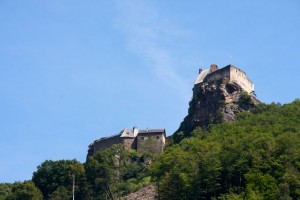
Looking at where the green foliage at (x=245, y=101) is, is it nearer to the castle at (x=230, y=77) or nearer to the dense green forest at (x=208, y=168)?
the dense green forest at (x=208, y=168)

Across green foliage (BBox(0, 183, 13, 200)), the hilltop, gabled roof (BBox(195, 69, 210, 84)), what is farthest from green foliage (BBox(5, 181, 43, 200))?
gabled roof (BBox(195, 69, 210, 84))

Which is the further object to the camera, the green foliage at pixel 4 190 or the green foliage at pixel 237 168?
the green foliage at pixel 4 190

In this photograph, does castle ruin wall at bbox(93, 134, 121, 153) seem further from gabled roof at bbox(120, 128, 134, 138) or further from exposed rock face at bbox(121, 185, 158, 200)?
exposed rock face at bbox(121, 185, 158, 200)

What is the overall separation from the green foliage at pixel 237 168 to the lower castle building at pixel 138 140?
2241 cm

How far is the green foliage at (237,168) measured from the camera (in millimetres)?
63250

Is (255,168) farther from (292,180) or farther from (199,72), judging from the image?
(199,72)

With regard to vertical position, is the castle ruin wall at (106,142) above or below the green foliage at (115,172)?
above

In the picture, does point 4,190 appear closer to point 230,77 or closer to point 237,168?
point 230,77

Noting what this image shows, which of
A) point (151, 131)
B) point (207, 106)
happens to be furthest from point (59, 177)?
point (207, 106)

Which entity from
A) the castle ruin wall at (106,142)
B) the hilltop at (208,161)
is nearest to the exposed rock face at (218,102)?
the hilltop at (208,161)

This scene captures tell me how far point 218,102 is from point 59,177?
2192cm

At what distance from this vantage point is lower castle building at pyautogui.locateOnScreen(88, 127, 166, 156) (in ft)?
327

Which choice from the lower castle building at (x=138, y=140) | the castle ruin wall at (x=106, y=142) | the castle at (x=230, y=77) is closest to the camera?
the castle at (x=230, y=77)

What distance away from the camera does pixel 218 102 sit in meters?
94.2
